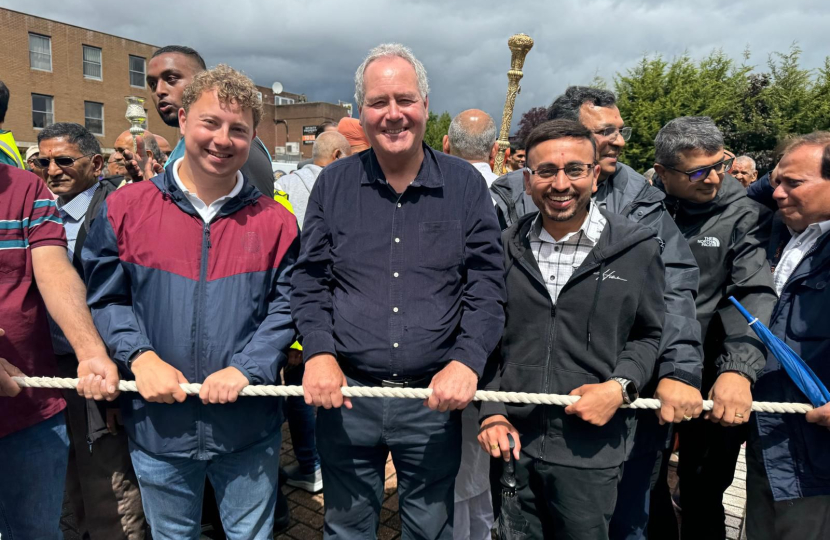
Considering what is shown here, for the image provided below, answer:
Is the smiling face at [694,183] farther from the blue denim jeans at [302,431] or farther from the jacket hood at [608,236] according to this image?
the blue denim jeans at [302,431]

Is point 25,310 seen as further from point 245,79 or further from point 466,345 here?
point 466,345

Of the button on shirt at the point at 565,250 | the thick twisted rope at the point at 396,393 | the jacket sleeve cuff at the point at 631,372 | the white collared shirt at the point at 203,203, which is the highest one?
the white collared shirt at the point at 203,203

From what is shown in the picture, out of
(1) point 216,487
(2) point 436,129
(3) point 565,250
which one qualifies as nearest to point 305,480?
(1) point 216,487

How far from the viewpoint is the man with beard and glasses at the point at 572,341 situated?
2178 millimetres

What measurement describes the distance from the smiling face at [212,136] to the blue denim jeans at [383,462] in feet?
3.47

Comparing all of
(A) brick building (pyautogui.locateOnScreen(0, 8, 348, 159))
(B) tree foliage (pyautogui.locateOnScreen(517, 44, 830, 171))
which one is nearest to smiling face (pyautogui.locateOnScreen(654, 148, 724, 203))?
(B) tree foliage (pyautogui.locateOnScreen(517, 44, 830, 171))

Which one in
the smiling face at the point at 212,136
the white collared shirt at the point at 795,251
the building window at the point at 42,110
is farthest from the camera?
the building window at the point at 42,110

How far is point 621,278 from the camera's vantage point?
2176 millimetres

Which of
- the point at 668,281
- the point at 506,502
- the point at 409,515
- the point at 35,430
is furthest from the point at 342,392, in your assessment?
the point at 668,281

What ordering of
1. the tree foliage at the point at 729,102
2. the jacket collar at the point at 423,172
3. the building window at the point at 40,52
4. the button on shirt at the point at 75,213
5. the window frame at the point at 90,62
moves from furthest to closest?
1. the window frame at the point at 90,62
2. the building window at the point at 40,52
3. the tree foliage at the point at 729,102
4. the button on shirt at the point at 75,213
5. the jacket collar at the point at 423,172

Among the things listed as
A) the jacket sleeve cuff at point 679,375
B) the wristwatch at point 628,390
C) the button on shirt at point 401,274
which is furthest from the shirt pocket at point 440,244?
the jacket sleeve cuff at point 679,375

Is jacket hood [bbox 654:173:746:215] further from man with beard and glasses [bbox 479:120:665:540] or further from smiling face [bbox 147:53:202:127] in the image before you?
smiling face [bbox 147:53:202:127]

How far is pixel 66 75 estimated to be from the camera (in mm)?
29953

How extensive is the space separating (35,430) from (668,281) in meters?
2.87
